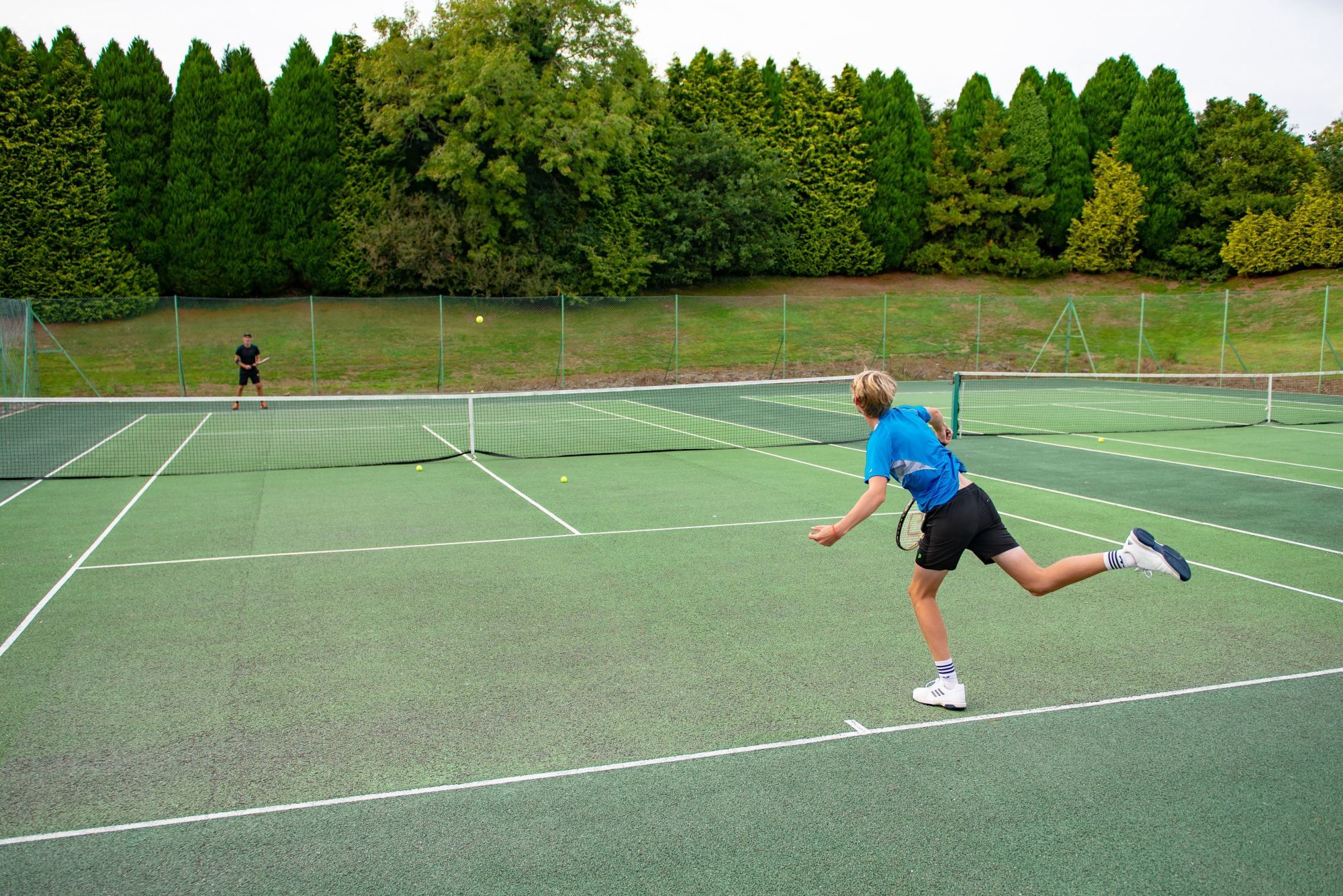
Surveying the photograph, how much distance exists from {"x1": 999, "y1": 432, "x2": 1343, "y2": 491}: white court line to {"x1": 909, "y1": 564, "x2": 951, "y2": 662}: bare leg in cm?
899

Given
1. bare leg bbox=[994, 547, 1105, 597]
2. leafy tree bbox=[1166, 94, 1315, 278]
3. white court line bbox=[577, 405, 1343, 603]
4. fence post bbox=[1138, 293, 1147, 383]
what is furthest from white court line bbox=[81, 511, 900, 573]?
leafy tree bbox=[1166, 94, 1315, 278]

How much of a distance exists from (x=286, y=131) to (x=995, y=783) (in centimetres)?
3464

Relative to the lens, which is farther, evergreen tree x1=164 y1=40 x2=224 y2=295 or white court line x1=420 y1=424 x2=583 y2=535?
evergreen tree x1=164 y1=40 x2=224 y2=295

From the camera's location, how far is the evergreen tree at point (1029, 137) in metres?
42.7

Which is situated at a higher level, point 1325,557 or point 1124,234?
point 1124,234

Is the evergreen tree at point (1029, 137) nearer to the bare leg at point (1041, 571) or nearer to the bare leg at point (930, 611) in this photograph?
the bare leg at point (1041, 571)

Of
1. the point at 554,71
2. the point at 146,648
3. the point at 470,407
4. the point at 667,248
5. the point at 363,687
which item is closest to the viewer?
the point at 363,687

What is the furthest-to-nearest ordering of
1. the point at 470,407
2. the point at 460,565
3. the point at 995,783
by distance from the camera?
1. the point at 470,407
2. the point at 460,565
3. the point at 995,783

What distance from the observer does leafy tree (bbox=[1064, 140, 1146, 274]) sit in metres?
42.2

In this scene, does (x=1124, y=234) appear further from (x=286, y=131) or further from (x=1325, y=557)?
(x=1325, y=557)

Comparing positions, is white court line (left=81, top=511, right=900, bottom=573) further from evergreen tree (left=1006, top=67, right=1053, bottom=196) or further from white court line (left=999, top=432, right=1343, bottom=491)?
evergreen tree (left=1006, top=67, right=1053, bottom=196)

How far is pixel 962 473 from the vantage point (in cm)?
512

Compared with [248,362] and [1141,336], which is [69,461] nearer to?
[248,362]

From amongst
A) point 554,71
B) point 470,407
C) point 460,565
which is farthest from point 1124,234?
point 460,565
